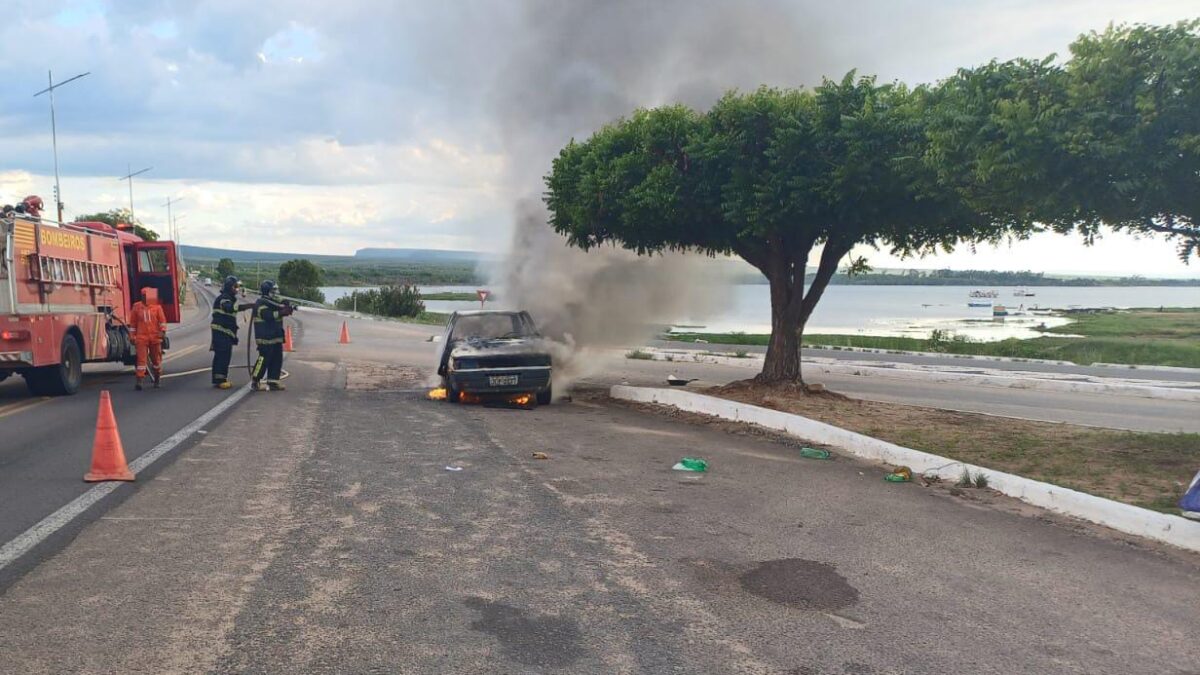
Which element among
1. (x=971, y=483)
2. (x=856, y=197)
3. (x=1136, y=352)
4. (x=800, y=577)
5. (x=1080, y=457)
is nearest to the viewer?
(x=800, y=577)

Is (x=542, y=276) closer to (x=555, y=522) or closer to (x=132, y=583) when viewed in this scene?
(x=555, y=522)

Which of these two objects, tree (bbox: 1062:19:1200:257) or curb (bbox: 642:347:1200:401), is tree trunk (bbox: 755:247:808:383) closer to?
curb (bbox: 642:347:1200:401)

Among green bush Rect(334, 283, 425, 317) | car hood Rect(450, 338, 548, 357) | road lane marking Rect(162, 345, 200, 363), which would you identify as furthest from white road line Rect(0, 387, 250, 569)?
green bush Rect(334, 283, 425, 317)

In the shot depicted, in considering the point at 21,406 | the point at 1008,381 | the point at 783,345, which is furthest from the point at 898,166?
the point at 21,406

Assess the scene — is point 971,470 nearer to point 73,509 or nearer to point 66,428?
point 73,509

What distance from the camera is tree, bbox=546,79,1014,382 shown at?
11.5 metres

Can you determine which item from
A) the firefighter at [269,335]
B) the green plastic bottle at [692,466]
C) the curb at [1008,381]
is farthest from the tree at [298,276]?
the green plastic bottle at [692,466]

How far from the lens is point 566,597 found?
4.79 metres

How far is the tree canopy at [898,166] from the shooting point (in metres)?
7.38

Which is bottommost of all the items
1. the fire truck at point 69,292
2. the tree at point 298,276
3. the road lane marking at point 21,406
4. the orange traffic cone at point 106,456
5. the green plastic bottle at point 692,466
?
the green plastic bottle at point 692,466

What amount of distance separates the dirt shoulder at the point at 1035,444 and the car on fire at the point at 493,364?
3.09 meters

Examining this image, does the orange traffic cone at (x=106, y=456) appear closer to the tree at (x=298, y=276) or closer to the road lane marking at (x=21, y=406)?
the road lane marking at (x=21, y=406)

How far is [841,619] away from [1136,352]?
30028 mm

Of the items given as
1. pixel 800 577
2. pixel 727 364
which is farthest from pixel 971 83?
pixel 727 364
